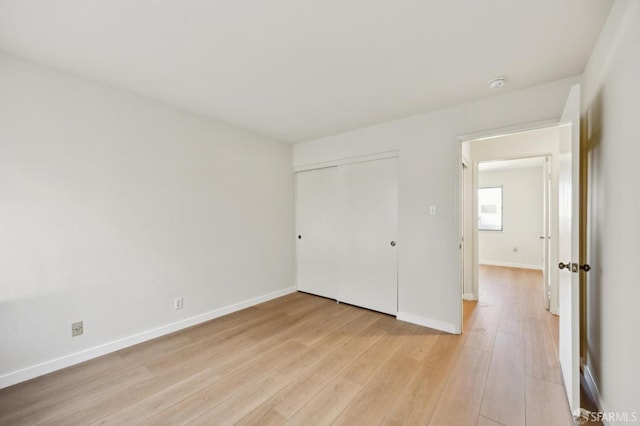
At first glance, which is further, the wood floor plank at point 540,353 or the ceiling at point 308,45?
the wood floor plank at point 540,353

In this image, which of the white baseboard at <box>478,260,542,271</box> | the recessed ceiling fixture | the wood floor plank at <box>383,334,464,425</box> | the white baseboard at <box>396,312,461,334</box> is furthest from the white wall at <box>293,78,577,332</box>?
the white baseboard at <box>478,260,542,271</box>

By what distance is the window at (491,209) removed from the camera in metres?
6.58

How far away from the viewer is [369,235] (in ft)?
11.5

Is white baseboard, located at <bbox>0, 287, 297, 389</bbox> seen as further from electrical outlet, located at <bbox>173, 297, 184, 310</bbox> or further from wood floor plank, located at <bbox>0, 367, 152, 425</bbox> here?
wood floor plank, located at <bbox>0, 367, 152, 425</bbox>

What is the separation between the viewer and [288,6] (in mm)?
1472

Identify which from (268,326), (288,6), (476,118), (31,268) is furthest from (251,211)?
(476,118)

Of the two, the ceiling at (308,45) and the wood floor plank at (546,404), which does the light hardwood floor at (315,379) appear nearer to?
the wood floor plank at (546,404)

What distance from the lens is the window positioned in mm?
6584

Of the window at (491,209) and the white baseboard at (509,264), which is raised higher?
the window at (491,209)

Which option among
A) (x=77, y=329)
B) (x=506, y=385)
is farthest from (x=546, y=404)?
(x=77, y=329)

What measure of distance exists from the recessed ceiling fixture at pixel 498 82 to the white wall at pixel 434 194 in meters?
0.26

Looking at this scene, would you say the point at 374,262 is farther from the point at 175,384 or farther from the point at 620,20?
the point at 620,20

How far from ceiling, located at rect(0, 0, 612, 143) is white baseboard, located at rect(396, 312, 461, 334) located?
2.35 metres

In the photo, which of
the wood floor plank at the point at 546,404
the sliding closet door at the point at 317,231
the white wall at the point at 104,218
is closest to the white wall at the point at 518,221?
the sliding closet door at the point at 317,231
